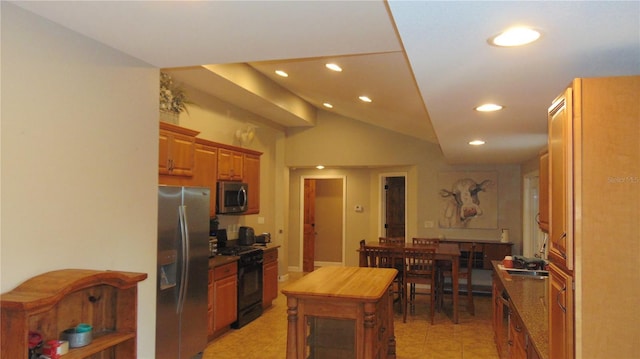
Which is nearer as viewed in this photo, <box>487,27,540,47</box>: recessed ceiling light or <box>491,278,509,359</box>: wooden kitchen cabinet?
<box>487,27,540,47</box>: recessed ceiling light

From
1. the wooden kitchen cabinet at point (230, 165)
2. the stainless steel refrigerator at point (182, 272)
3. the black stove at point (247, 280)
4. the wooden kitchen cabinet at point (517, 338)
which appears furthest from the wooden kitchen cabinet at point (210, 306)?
the wooden kitchen cabinet at point (517, 338)

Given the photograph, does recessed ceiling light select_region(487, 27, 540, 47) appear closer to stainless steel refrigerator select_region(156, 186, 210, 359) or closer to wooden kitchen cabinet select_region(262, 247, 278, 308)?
stainless steel refrigerator select_region(156, 186, 210, 359)

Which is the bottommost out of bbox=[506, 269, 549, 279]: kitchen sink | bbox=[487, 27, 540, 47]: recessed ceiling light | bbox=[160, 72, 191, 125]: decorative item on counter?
bbox=[506, 269, 549, 279]: kitchen sink

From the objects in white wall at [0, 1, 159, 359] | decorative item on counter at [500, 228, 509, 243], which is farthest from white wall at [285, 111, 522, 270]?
white wall at [0, 1, 159, 359]

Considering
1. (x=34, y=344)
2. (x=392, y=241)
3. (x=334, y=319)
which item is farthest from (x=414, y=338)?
(x=34, y=344)

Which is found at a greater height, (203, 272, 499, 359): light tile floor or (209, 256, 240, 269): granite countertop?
(209, 256, 240, 269): granite countertop

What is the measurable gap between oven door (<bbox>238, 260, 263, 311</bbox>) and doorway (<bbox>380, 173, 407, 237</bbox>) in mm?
3491

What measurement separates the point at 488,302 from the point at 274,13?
6.30 m

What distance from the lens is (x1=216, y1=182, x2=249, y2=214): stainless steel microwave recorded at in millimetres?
5320

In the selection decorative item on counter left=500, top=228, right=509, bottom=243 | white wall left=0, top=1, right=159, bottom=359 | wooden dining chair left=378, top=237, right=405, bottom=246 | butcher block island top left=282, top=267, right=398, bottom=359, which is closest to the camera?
white wall left=0, top=1, right=159, bottom=359

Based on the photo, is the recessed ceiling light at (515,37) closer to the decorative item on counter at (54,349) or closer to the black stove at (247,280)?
the decorative item on counter at (54,349)

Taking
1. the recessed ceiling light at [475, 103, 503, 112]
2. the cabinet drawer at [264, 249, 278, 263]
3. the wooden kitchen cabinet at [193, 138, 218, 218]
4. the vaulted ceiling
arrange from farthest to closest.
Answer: the cabinet drawer at [264, 249, 278, 263], the wooden kitchen cabinet at [193, 138, 218, 218], the recessed ceiling light at [475, 103, 503, 112], the vaulted ceiling

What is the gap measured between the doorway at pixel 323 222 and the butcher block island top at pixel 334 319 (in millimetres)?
6211

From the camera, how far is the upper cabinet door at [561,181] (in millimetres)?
1461
